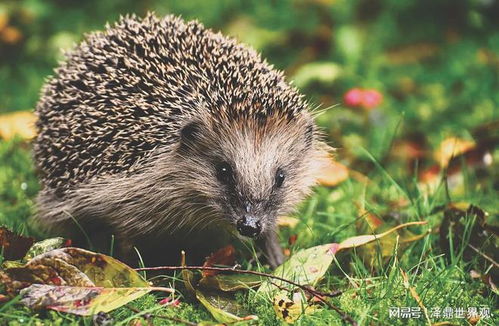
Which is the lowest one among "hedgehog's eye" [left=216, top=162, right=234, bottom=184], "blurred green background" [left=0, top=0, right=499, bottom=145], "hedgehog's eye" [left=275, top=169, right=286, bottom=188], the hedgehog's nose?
the hedgehog's nose

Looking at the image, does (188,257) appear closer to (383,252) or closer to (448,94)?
(383,252)

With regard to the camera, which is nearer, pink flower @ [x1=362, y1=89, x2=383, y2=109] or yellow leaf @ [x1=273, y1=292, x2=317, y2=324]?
yellow leaf @ [x1=273, y1=292, x2=317, y2=324]

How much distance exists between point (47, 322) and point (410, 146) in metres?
3.30

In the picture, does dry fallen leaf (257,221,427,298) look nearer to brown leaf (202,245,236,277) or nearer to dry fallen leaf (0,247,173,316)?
brown leaf (202,245,236,277)

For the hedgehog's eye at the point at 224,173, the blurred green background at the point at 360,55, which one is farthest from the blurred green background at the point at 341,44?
the hedgehog's eye at the point at 224,173

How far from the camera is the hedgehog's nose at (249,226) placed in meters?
2.79

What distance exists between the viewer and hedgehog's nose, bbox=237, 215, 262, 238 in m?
2.79

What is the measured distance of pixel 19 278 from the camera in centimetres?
239

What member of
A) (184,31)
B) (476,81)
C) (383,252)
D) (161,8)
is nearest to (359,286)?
(383,252)

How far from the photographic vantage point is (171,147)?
3.12m

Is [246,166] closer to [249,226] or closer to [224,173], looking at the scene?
[224,173]

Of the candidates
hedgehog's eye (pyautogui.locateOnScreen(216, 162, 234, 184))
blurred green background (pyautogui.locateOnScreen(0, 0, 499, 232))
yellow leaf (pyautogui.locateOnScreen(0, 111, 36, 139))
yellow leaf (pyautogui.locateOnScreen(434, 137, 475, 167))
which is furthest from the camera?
blurred green background (pyautogui.locateOnScreen(0, 0, 499, 232))

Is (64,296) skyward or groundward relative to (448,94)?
groundward

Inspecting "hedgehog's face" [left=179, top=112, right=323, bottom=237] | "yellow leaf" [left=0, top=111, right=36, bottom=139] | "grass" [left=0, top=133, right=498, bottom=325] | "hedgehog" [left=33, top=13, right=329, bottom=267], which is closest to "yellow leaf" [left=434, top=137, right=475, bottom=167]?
"grass" [left=0, top=133, right=498, bottom=325]
